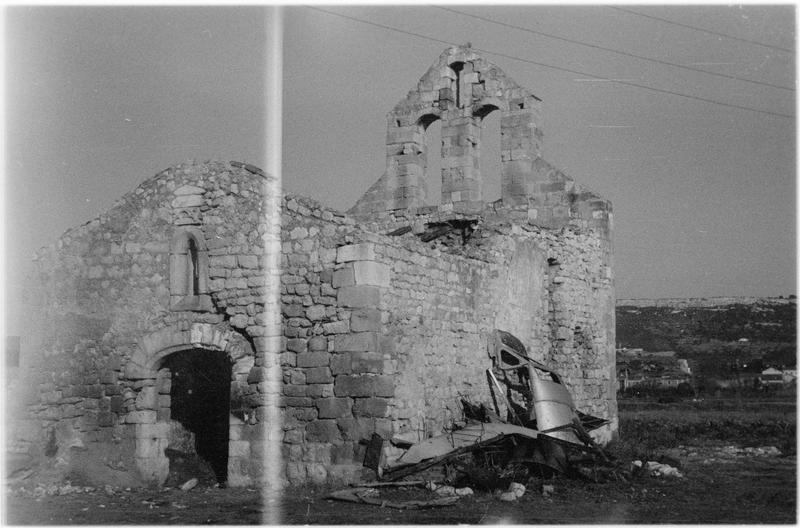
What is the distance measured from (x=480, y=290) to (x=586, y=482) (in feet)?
11.5

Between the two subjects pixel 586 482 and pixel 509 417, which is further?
pixel 509 417

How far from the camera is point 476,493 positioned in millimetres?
10391

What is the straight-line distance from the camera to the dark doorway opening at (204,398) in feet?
43.5

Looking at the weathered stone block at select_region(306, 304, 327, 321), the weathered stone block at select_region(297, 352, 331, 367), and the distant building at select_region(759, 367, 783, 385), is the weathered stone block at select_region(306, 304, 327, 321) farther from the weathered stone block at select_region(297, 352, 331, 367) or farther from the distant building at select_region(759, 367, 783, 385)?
the distant building at select_region(759, 367, 783, 385)

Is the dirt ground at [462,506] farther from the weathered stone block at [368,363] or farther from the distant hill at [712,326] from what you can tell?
the distant hill at [712,326]

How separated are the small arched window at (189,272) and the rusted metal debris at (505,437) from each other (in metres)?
3.00

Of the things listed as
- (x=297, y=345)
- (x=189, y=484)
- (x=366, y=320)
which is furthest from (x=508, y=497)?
(x=189, y=484)

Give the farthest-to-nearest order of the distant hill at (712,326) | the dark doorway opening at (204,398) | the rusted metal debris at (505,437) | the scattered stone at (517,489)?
the distant hill at (712,326), the dark doorway opening at (204,398), the rusted metal debris at (505,437), the scattered stone at (517,489)

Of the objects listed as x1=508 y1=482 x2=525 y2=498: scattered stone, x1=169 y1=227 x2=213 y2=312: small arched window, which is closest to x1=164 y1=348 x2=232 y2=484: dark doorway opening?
x1=169 y1=227 x2=213 y2=312: small arched window

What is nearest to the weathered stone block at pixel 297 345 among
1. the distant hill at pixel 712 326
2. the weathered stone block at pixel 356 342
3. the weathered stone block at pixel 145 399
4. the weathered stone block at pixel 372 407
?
the weathered stone block at pixel 356 342

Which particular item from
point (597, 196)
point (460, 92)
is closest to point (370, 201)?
point (460, 92)

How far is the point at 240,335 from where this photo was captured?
465 inches

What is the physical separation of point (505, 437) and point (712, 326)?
15777mm

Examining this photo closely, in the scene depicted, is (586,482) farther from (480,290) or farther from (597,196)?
(597,196)
